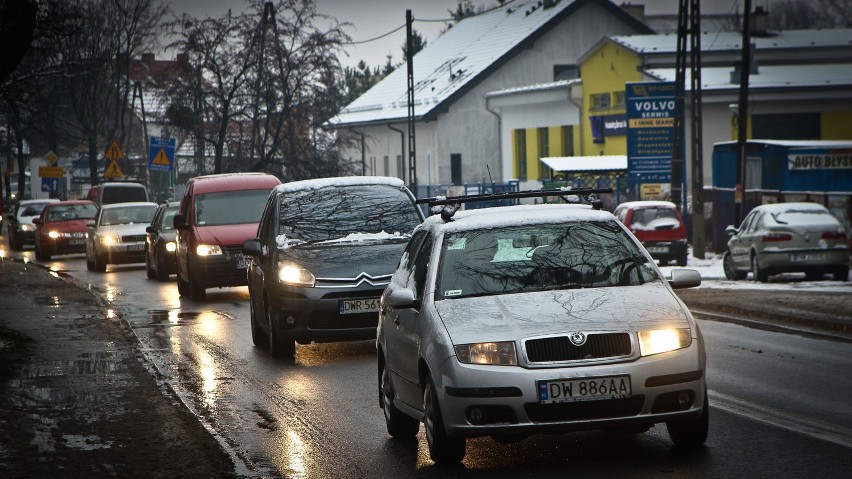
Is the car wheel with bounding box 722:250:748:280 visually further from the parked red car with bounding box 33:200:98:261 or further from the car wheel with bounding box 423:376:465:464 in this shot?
the car wheel with bounding box 423:376:465:464

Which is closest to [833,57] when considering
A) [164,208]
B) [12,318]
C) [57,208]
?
[57,208]

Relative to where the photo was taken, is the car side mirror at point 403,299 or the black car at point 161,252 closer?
the car side mirror at point 403,299

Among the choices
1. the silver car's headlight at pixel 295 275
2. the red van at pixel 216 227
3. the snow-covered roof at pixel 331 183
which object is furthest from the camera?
the red van at pixel 216 227

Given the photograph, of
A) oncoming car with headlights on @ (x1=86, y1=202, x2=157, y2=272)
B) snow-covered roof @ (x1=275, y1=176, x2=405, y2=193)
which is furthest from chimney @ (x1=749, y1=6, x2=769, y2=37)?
snow-covered roof @ (x1=275, y1=176, x2=405, y2=193)

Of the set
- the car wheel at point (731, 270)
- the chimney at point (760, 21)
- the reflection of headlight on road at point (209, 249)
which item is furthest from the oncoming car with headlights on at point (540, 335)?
the chimney at point (760, 21)

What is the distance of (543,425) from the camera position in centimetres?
770

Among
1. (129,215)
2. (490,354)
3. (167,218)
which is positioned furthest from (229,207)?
(490,354)

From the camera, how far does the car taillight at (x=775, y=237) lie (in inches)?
1051

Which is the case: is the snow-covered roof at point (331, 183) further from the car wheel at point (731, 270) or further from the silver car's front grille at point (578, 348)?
the car wheel at point (731, 270)

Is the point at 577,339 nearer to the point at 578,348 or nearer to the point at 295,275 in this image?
the point at 578,348

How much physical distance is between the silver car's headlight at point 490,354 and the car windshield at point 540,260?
713 mm

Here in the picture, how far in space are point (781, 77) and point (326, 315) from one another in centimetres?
4163

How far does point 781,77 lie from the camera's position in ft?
174

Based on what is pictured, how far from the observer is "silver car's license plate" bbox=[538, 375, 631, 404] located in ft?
25.0
